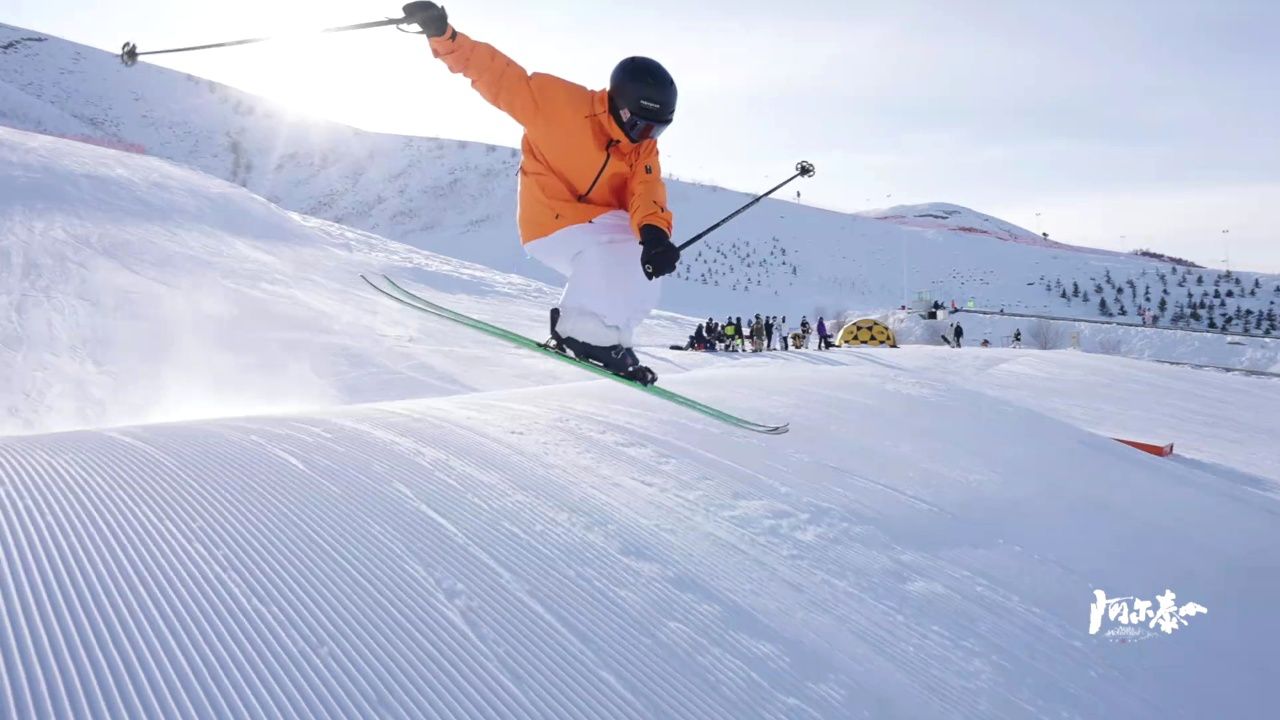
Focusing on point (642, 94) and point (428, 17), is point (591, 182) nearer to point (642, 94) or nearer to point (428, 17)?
point (642, 94)

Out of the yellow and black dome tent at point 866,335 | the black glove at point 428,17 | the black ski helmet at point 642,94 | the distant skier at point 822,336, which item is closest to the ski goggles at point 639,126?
the black ski helmet at point 642,94

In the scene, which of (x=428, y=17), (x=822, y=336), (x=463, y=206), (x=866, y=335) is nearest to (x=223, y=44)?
(x=428, y=17)

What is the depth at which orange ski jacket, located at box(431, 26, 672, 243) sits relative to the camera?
4051 millimetres

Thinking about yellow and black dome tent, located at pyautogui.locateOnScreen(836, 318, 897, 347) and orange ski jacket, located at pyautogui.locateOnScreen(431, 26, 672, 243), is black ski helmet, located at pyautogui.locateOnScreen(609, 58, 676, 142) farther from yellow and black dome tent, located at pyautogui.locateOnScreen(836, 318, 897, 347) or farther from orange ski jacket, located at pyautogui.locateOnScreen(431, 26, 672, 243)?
yellow and black dome tent, located at pyautogui.locateOnScreen(836, 318, 897, 347)

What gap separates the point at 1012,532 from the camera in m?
4.21

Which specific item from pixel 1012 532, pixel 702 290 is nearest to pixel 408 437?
pixel 1012 532

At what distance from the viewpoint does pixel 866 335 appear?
779 inches

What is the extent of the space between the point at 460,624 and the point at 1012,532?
2.96 meters

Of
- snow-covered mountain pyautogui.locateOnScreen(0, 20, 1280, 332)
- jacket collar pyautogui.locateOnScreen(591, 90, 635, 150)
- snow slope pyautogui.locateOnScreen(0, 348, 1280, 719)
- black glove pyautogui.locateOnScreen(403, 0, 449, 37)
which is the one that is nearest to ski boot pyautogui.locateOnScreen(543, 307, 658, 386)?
snow slope pyautogui.locateOnScreen(0, 348, 1280, 719)

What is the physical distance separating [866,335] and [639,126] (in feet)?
54.5

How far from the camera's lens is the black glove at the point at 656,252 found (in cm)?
407

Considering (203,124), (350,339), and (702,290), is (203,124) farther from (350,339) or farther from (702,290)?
(350,339)

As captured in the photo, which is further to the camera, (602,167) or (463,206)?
(463,206)

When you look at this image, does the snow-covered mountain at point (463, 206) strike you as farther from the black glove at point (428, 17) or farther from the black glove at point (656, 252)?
the black glove at point (428, 17)
